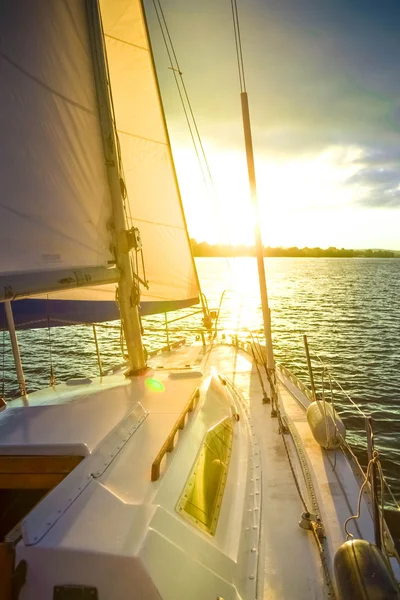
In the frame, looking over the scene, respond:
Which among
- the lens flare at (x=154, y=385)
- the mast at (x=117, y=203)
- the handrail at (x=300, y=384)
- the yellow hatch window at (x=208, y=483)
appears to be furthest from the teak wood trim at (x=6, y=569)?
the handrail at (x=300, y=384)

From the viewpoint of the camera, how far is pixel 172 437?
4238 mm

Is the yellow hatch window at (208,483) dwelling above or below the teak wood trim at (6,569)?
below

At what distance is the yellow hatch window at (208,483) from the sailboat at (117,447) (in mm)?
24

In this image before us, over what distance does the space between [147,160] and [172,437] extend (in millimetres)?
6308

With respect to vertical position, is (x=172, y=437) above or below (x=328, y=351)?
above

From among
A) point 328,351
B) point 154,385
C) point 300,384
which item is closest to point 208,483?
point 154,385

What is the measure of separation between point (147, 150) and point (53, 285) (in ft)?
16.1

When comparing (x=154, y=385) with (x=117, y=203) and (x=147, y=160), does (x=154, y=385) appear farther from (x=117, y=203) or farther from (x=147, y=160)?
(x=147, y=160)

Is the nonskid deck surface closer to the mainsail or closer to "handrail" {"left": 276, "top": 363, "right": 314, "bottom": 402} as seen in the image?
the mainsail

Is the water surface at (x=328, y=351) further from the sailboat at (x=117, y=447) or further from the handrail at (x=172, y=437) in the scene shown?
the handrail at (x=172, y=437)

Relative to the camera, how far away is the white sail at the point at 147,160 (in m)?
7.80

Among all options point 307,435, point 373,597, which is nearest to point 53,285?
point 373,597

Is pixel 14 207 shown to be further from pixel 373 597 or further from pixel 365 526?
pixel 365 526

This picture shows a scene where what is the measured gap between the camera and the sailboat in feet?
9.43
